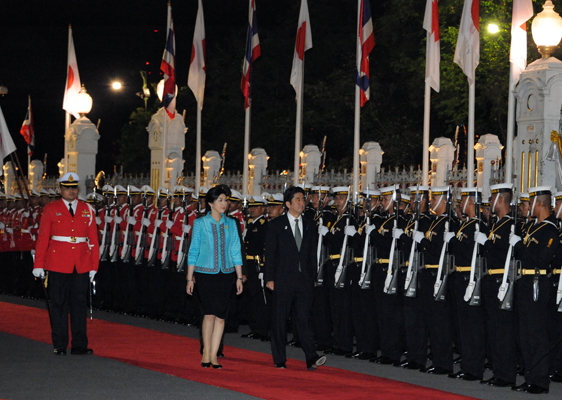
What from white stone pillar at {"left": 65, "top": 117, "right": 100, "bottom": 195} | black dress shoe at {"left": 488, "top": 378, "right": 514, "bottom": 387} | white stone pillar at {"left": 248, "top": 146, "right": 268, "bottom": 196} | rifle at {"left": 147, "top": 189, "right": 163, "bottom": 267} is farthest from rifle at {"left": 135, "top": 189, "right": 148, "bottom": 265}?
white stone pillar at {"left": 65, "top": 117, "right": 100, "bottom": 195}

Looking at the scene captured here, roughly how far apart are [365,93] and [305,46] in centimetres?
196

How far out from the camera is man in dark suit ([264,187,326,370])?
924 cm

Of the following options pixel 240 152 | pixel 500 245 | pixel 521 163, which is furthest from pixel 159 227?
pixel 240 152

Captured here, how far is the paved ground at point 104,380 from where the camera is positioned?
297 inches

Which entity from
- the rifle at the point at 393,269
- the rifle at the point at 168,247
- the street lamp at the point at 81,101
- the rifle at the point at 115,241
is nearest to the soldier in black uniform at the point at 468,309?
the rifle at the point at 393,269

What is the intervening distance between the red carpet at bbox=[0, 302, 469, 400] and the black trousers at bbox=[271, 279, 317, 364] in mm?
235

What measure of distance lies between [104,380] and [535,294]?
12.7 ft

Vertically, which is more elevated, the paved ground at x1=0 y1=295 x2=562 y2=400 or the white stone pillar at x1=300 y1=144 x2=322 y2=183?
the white stone pillar at x1=300 y1=144 x2=322 y2=183

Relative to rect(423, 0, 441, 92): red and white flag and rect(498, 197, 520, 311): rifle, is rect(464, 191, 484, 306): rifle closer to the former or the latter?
rect(498, 197, 520, 311): rifle

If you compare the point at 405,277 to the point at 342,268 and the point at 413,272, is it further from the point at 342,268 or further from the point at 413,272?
the point at 342,268

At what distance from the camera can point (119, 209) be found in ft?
48.7

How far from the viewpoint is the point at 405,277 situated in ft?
31.7

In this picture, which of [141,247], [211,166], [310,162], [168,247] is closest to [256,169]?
[310,162]

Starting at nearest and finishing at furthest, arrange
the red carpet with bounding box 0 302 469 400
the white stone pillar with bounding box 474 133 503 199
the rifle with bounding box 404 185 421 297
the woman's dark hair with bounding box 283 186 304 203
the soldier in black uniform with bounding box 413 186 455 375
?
the red carpet with bounding box 0 302 469 400, the soldier in black uniform with bounding box 413 186 455 375, the rifle with bounding box 404 185 421 297, the woman's dark hair with bounding box 283 186 304 203, the white stone pillar with bounding box 474 133 503 199
